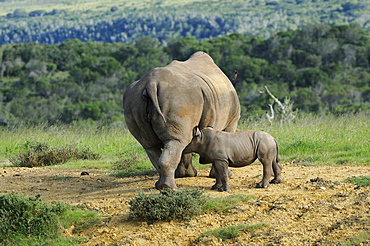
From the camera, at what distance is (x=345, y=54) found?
4953 cm

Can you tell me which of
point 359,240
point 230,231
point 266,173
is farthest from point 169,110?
point 359,240

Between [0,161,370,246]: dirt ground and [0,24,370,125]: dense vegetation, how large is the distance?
24.7m

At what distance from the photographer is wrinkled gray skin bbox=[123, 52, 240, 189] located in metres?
8.20

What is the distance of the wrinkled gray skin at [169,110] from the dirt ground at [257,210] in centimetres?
65

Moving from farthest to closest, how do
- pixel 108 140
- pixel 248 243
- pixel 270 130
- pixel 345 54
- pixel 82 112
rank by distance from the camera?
pixel 345 54, pixel 82 112, pixel 108 140, pixel 270 130, pixel 248 243

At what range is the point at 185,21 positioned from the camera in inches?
4417


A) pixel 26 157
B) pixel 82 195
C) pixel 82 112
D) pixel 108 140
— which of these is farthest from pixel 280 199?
pixel 82 112

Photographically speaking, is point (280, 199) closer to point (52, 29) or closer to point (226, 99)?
point (226, 99)

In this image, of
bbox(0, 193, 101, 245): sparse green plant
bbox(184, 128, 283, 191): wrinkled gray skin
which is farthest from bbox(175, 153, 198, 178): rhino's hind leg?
bbox(0, 193, 101, 245): sparse green plant

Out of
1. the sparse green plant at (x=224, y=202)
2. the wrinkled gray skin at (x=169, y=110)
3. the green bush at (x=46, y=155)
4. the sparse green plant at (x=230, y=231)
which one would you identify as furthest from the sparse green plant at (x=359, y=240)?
the green bush at (x=46, y=155)

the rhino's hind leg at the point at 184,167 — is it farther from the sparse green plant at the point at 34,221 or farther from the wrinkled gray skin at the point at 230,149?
the sparse green plant at the point at 34,221

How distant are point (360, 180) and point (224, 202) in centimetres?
198

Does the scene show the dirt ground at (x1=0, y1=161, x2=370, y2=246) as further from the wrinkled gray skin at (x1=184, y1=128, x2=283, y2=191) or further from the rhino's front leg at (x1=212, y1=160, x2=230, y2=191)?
the wrinkled gray skin at (x1=184, y1=128, x2=283, y2=191)

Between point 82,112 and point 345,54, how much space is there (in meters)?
23.1
